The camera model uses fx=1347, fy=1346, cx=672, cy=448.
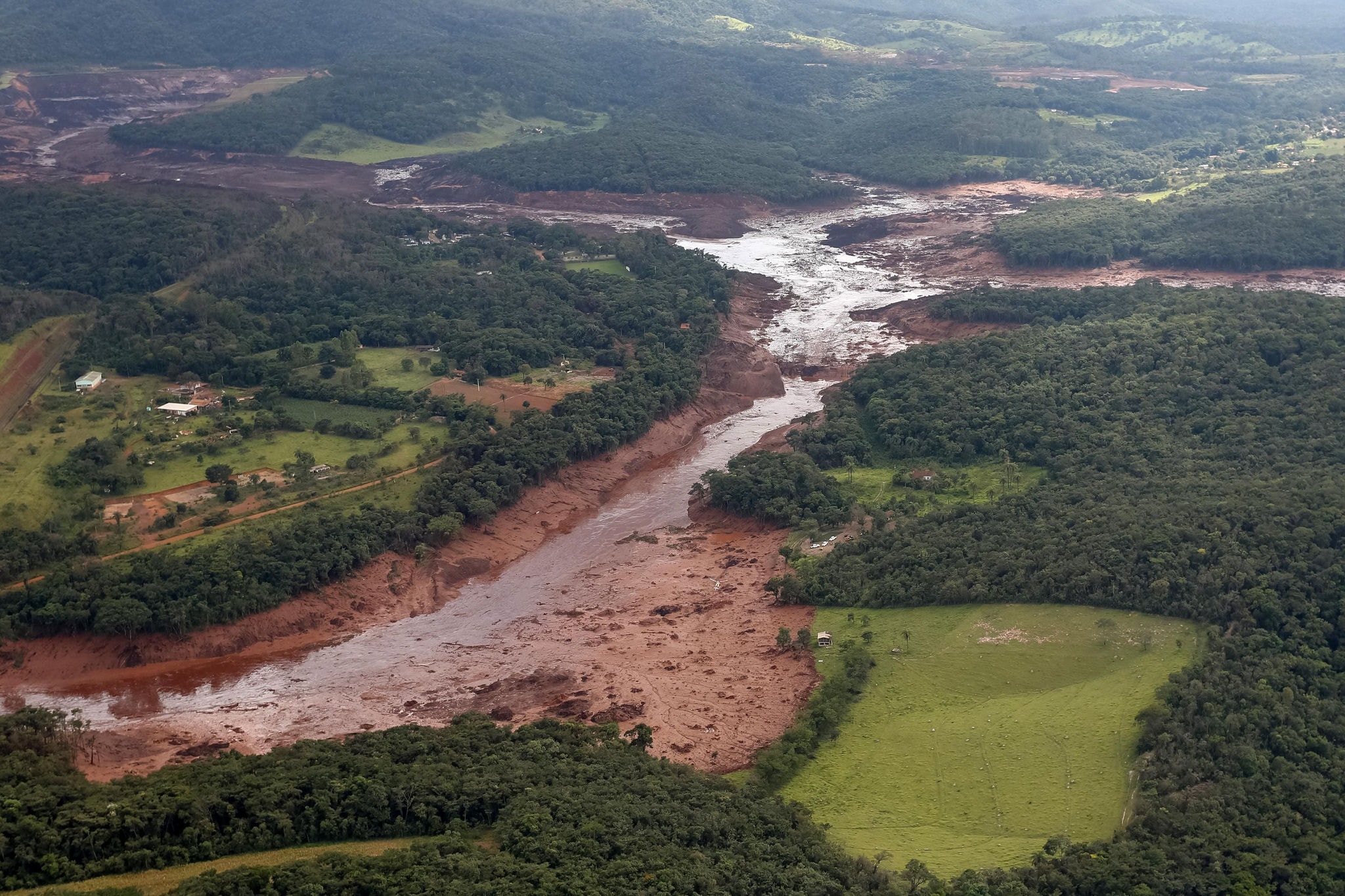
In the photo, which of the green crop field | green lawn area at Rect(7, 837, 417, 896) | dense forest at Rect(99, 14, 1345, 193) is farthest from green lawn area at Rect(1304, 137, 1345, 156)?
green lawn area at Rect(7, 837, 417, 896)

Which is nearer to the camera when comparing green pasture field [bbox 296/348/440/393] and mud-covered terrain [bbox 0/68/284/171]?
green pasture field [bbox 296/348/440/393]

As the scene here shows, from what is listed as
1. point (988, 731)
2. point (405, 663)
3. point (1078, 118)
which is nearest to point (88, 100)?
point (1078, 118)

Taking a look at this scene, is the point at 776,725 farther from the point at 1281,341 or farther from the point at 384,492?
the point at 1281,341

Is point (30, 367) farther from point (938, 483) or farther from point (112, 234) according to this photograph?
point (938, 483)

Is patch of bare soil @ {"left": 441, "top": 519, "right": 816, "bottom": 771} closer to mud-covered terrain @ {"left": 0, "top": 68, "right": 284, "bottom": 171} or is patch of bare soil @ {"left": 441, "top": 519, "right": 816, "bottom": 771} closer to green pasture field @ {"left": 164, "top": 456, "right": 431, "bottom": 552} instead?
green pasture field @ {"left": 164, "top": 456, "right": 431, "bottom": 552}

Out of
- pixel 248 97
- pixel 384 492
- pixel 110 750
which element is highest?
pixel 248 97

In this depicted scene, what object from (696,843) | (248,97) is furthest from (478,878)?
(248,97)

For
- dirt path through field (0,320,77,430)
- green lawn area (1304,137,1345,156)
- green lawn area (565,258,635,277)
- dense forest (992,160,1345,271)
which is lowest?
dirt path through field (0,320,77,430)
